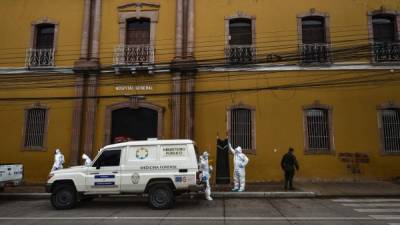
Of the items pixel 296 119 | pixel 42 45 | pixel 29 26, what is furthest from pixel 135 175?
pixel 29 26

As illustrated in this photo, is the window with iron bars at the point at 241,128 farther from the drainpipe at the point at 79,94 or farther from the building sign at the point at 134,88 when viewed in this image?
the drainpipe at the point at 79,94

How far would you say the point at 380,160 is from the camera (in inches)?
656

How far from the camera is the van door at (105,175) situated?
12023 millimetres

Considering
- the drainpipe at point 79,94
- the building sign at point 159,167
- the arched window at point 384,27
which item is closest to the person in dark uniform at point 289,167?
the building sign at point 159,167

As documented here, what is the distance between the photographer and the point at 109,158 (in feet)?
40.3

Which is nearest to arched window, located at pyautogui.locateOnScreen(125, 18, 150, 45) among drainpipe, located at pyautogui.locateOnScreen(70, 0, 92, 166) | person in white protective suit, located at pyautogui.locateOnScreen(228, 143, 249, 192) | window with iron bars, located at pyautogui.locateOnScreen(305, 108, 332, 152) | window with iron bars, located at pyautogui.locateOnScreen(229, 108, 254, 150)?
drainpipe, located at pyautogui.locateOnScreen(70, 0, 92, 166)

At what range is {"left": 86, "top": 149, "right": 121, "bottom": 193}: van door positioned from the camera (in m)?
12.0

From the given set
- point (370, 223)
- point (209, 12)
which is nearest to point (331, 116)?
point (209, 12)

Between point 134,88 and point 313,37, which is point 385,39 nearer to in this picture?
point 313,37

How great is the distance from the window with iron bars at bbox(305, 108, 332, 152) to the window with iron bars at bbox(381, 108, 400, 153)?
2359 mm

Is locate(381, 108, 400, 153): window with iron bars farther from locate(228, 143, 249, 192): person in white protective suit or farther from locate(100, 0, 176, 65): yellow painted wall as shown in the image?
locate(100, 0, 176, 65): yellow painted wall

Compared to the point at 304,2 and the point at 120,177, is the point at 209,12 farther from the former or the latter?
the point at 120,177

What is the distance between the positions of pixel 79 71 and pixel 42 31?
10.8 feet

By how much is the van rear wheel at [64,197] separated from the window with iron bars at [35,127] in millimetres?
6281
